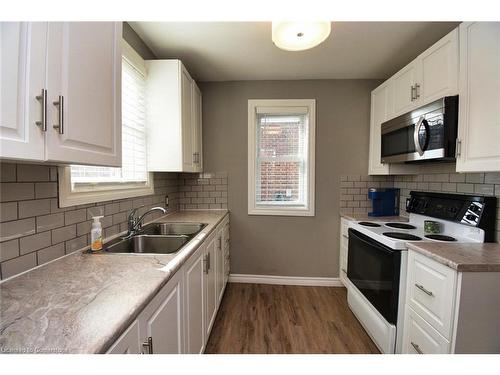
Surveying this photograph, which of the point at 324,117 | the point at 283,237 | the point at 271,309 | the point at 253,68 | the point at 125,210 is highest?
the point at 253,68

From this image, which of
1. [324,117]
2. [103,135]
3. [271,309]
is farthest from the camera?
[324,117]

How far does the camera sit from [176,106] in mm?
1860

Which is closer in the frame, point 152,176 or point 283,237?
point 152,176

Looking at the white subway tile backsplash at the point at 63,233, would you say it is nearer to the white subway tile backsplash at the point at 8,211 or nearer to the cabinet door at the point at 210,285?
the white subway tile backsplash at the point at 8,211

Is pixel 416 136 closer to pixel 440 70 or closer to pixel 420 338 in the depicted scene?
pixel 440 70

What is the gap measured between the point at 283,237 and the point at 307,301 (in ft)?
2.36

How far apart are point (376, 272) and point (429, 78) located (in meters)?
1.50

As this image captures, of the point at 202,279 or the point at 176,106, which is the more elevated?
the point at 176,106

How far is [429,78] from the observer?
1.59 m

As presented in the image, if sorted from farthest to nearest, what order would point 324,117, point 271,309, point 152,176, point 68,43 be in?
point 324,117 → point 271,309 → point 152,176 → point 68,43

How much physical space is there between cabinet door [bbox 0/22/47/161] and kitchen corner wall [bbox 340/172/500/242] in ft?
7.73

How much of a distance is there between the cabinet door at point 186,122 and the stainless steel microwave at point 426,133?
6.16 feet
